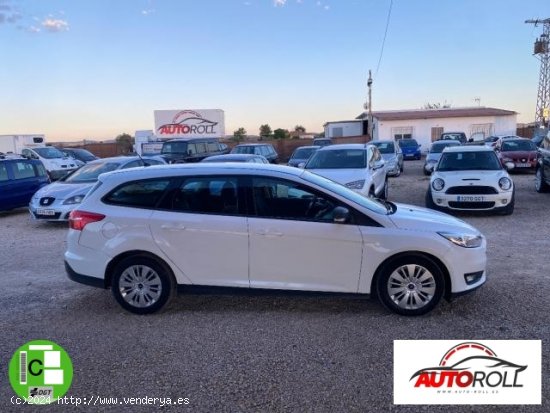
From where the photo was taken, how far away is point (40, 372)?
3.80 m

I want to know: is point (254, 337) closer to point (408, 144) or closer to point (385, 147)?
point (385, 147)

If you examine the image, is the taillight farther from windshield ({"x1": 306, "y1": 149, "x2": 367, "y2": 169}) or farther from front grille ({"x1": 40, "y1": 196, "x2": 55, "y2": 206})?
windshield ({"x1": 306, "y1": 149, "x2": 367, "y2": 169})

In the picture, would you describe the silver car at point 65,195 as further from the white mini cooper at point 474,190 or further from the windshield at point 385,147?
the windshield at point 385,147

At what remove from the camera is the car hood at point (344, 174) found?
9.84 metres

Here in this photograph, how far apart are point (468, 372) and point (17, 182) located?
41.2 ft

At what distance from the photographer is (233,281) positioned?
4.68 meters

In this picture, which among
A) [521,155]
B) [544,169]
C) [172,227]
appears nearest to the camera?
[172,227]

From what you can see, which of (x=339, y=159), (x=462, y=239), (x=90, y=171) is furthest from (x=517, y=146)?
(x=462, y=239)

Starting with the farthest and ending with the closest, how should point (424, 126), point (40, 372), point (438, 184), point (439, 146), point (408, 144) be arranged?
1. point (424, 126)
2. point (408, 144)
3. point (439, 146)
4. point (438, 184)
5. point (40, 372)

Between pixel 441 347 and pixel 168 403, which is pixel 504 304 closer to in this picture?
pixel 441 347

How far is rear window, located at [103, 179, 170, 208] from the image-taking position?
4820 mm

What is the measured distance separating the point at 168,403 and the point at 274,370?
0.86 metres

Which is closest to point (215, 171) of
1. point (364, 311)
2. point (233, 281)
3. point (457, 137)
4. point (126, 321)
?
point (233, 281)

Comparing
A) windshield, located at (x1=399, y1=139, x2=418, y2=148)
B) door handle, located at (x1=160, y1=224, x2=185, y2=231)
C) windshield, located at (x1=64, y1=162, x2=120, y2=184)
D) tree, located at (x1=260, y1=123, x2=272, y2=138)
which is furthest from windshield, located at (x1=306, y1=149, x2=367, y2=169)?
tree, located at (x1=260, y1=123, x2=272, y2=138)
